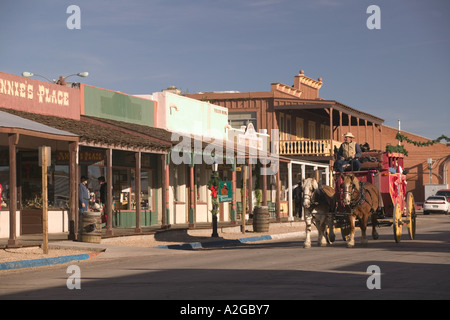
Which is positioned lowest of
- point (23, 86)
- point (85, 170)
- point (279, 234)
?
point (279, 234)

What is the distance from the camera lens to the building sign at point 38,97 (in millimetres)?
23953

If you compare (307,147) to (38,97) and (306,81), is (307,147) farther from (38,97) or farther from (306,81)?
(38,97)

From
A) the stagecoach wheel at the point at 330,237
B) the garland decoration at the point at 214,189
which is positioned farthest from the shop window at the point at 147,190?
the stagecoach wheel at the point at 330,237

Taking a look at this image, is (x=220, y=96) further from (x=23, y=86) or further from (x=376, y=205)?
(x=376, y=205)

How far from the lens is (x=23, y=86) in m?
24.7

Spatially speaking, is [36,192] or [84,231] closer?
[84,231]

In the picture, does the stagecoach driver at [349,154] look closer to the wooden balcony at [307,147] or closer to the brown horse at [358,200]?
the brown horse at [358,200]

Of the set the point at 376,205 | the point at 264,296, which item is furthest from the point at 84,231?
the point at 264,296

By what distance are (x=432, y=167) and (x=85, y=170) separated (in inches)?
2074

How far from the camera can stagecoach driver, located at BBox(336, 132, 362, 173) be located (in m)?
21.0

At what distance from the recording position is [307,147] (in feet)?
159

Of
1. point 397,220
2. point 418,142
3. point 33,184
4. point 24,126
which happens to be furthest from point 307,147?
point 418,142

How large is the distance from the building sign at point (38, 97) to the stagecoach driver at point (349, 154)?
10.2 m

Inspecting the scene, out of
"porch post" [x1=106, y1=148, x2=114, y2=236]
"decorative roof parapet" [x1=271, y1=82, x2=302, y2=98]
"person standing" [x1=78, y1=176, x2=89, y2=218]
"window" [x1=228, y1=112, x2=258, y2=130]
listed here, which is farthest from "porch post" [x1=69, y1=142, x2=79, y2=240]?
"decorative roof parapet" [x1=271, y1=82, x2=302, y2=98]
